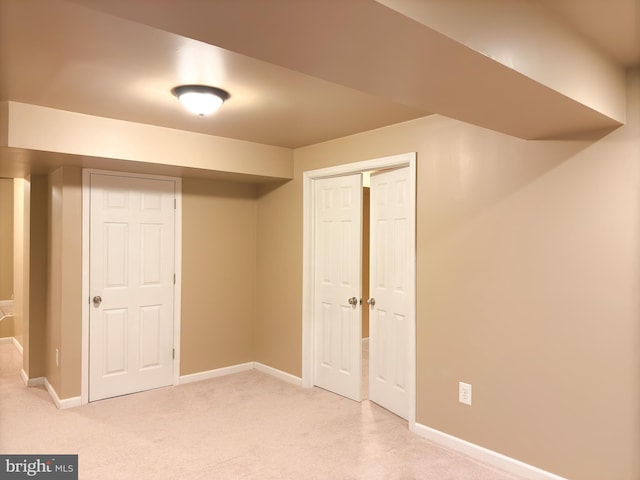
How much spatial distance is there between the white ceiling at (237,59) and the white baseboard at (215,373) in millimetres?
2382

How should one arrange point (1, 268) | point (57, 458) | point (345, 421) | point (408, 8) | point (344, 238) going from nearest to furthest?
point (408, 8)
point (57, 458)
point (345, 421)
point (344, 238)
point (1, 268)

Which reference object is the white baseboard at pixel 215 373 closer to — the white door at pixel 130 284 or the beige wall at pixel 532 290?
the white door at pixel 130 284

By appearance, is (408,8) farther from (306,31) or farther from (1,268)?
(1,268)

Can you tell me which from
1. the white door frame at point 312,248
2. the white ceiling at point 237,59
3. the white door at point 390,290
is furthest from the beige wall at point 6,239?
the white door at point 390,290

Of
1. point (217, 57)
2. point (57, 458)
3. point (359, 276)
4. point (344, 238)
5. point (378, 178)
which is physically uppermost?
point (217, 57)

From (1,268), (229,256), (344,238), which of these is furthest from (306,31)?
(1,268)

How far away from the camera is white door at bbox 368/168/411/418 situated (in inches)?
140

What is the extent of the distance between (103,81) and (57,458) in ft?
7.75

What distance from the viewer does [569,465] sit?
2.55 meters

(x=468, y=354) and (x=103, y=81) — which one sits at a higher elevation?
(x=103, y=81)

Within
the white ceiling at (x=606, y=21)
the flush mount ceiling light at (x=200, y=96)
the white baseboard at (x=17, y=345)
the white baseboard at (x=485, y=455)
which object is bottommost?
the white baseboard at (x=485, y=455)

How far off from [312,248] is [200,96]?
2.09 meters

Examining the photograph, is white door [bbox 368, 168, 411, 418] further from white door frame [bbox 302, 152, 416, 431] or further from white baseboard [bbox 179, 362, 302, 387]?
white baseboard [bbox 179, 362, 302, 387]

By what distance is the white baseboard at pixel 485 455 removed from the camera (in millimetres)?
2686
